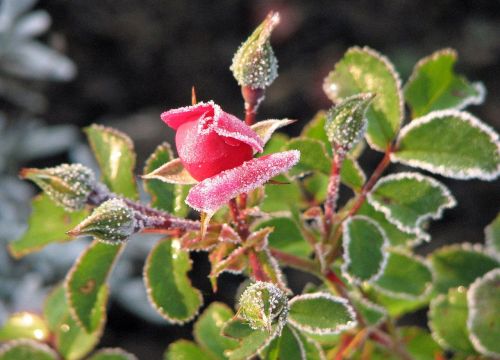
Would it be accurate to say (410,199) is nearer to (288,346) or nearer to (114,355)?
(288,346)

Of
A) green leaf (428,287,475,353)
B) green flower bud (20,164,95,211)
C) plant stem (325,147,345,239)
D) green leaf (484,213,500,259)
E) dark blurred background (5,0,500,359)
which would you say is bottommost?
green leaf (428,287,475,353)

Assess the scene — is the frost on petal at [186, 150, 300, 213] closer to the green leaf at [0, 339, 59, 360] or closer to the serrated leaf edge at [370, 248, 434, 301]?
the serrated leaf edge at [370, 248, 434, 301]

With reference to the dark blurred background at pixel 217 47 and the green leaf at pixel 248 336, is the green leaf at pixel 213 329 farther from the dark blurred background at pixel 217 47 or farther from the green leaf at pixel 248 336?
the dark blurred background at pixel 217 47

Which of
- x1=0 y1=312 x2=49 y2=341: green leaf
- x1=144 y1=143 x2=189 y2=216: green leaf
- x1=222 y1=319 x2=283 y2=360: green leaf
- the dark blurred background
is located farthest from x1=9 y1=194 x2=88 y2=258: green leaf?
the dark blurred background

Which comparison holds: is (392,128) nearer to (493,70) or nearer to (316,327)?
(316,327)

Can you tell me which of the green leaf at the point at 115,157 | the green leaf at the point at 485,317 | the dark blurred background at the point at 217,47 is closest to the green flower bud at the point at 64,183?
the green leaf at the point at 115,157

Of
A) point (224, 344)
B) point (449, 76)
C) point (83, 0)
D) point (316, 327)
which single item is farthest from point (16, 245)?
point (83, 0)

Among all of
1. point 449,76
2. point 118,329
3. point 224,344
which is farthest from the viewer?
point 118,329

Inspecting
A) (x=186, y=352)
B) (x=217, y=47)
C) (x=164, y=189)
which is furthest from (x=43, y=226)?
(x=217, y=47)
